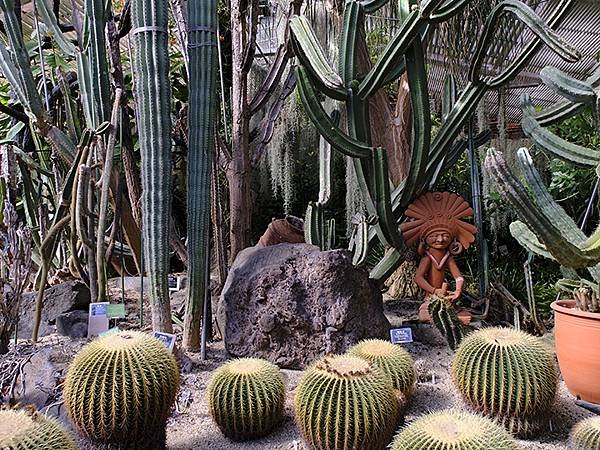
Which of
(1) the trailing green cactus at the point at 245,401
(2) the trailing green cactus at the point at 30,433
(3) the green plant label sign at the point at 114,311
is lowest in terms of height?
(1) the trailing green cactus at the point at 245,401

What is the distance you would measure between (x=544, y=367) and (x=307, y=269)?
1.28 metres

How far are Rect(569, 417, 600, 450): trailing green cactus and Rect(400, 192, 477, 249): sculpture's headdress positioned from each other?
64.4 inches

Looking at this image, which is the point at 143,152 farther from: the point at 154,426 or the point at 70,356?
the point at 154,426

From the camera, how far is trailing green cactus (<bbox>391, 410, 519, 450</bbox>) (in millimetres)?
1416

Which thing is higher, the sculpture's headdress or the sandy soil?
the sculpture's headdress

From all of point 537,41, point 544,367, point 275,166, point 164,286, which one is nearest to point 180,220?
point 275,166

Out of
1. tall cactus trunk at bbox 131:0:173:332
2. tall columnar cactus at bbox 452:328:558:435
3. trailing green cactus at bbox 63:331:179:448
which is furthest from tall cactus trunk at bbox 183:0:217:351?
tall columnar cactus at bbox 452:328:558:435

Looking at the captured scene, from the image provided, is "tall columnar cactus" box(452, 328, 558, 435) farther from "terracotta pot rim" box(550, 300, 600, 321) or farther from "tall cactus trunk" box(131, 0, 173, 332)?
"tall cactus trunk" box(131, 0, 173, 332)

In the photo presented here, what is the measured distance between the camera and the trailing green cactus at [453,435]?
142 cm

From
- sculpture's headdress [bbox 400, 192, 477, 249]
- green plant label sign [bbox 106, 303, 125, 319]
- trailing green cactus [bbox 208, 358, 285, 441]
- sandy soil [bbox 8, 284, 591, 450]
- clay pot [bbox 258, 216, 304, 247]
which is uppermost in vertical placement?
sculpture's headdress [bbox 400, 192, 477, 249]

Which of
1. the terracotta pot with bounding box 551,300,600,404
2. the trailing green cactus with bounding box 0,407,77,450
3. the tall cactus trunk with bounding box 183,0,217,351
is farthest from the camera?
the tall cactus trunk with bounding box 183,0,217,351

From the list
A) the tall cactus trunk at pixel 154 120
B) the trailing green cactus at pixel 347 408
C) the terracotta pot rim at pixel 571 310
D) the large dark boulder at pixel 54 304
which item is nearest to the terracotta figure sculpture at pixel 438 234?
the terracotta pot rim at pixel 571 310

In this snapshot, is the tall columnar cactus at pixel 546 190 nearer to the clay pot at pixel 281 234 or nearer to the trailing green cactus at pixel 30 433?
the clay pot at pixel 281 234

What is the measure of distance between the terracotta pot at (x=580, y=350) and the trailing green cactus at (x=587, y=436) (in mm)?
468
